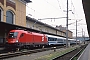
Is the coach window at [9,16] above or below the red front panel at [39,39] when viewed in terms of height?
above

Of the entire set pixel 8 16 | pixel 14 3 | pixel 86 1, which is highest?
pixel 14 3

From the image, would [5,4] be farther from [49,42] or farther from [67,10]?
[49,42]

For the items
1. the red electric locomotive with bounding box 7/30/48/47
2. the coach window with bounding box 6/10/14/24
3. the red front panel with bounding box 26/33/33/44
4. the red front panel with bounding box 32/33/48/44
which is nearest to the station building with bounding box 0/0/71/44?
the coach window with bounding box 6/10/14/24

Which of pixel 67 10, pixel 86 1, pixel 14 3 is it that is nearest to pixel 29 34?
pixel 67 10

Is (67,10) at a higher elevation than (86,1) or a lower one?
higher

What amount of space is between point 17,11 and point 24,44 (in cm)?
1639

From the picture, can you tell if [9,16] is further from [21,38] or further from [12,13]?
[21,38]

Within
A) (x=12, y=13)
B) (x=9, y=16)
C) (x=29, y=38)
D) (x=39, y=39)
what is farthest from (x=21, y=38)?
(x=12, y=13)

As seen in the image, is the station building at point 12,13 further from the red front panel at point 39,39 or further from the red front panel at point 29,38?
the red front panel at point 29,38

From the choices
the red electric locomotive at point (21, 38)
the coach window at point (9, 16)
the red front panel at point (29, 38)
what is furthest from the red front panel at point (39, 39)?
the coach window at point (9, 16)

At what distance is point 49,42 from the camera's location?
55500 millimetres

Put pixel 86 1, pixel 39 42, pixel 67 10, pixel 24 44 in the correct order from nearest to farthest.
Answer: pixel 86 1, pixel 24 44, pixel 67 10, pixel 39 42

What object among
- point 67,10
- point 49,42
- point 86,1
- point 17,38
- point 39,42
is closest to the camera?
point 86,1

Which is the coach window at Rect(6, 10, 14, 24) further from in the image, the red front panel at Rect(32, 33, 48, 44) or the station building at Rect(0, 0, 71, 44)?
the red front panel at Rect(32, 33, 48, 44)
